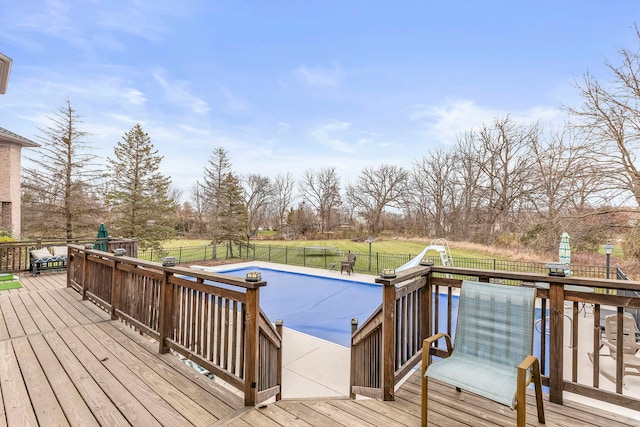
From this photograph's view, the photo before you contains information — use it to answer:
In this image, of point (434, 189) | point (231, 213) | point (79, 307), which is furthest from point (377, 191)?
point (79, 307)

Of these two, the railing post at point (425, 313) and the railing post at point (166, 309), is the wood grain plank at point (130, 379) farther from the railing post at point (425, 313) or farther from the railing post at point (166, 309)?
the railing post at point (425, 313)

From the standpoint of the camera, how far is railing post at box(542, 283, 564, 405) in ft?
7.49

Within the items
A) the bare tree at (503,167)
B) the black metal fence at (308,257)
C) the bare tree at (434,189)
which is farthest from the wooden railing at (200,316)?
the bare tree at (434,189)

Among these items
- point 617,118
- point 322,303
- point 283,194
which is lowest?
point 322,303

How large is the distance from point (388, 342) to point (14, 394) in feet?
10.5

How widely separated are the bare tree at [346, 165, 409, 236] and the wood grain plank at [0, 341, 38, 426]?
28.4m

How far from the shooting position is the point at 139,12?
7617 millimetres

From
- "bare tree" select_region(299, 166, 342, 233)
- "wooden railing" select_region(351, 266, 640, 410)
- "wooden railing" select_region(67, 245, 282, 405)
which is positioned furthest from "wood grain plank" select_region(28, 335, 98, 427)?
"bare tree" select_region(299, 166, 342, 233)

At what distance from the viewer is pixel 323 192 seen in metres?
32.7

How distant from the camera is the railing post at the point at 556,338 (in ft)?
7.49

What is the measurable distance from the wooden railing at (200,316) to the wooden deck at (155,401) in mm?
196

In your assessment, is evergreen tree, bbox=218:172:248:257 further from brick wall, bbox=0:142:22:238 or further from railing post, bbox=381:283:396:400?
railing post, bbox=381:283:396:400

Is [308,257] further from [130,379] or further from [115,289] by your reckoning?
[130,379]

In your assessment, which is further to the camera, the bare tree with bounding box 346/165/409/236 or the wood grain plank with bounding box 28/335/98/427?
the bare tree with bounding box 346/165/409/236
